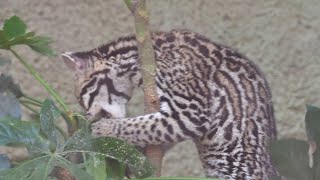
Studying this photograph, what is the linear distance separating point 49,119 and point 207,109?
0.72 metres

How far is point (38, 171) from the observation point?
1.45m

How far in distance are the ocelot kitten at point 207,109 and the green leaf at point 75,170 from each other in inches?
22.4

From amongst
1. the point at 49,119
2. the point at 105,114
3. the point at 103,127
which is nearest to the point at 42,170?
the point at 49,119

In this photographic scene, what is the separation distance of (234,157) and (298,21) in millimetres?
1159

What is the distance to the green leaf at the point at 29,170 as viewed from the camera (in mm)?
1437

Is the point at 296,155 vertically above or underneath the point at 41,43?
underneath

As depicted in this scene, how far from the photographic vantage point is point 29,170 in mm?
1454

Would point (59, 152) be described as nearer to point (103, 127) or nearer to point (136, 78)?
point (103, 127)

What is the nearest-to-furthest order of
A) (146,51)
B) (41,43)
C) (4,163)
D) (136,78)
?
(4,163), (146,51), (41,43), (136,78)

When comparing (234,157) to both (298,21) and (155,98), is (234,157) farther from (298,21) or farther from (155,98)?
(298,21)

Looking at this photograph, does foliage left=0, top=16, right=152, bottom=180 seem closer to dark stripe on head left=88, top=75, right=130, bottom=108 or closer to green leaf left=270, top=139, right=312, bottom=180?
green leaf left=270, top=139, right=312, bottom=180

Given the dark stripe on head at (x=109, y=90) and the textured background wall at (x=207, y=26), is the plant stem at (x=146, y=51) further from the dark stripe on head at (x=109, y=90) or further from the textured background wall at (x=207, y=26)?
the textured background wall at (x=207, y=26)

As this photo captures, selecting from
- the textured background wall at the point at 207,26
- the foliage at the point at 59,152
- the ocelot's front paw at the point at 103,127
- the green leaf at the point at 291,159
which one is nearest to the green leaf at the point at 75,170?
the foliage at the point at 59,152

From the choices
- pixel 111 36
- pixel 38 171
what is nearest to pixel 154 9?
pixel 111 36
